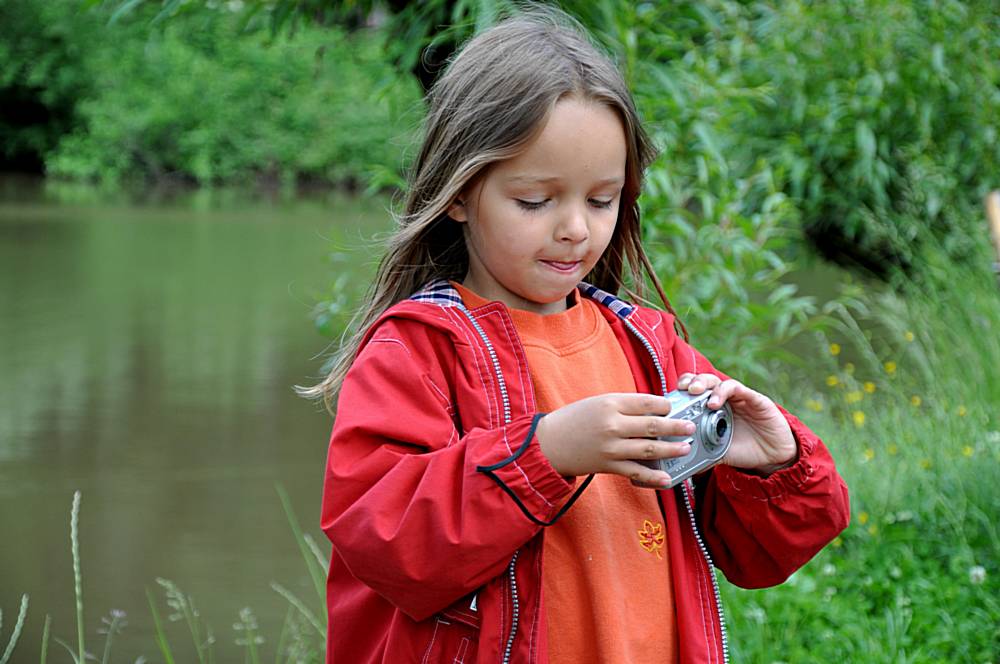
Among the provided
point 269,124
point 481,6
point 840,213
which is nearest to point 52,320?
point 840,213

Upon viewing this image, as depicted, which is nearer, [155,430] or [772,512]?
[772,512]

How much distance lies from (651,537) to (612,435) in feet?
0.96

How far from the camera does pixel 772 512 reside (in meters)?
1.58

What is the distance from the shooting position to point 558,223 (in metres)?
1.52

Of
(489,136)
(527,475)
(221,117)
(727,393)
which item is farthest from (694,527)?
(221,117)

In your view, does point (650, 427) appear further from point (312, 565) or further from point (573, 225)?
point (312, 565)

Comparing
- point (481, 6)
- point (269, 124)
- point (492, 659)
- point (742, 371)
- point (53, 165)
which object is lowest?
point (53, 165)

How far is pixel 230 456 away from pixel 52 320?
3.35m

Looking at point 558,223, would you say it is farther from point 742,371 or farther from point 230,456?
point 230,456

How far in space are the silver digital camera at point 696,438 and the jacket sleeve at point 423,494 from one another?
12cm

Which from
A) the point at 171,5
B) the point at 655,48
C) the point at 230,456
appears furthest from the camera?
the point at 230,456

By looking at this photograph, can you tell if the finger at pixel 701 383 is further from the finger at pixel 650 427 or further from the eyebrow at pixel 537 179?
the eyebrow at pixel 537 179

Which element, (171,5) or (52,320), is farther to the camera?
(52,320)

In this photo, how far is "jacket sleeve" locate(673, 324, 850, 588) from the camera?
5.18 ft
